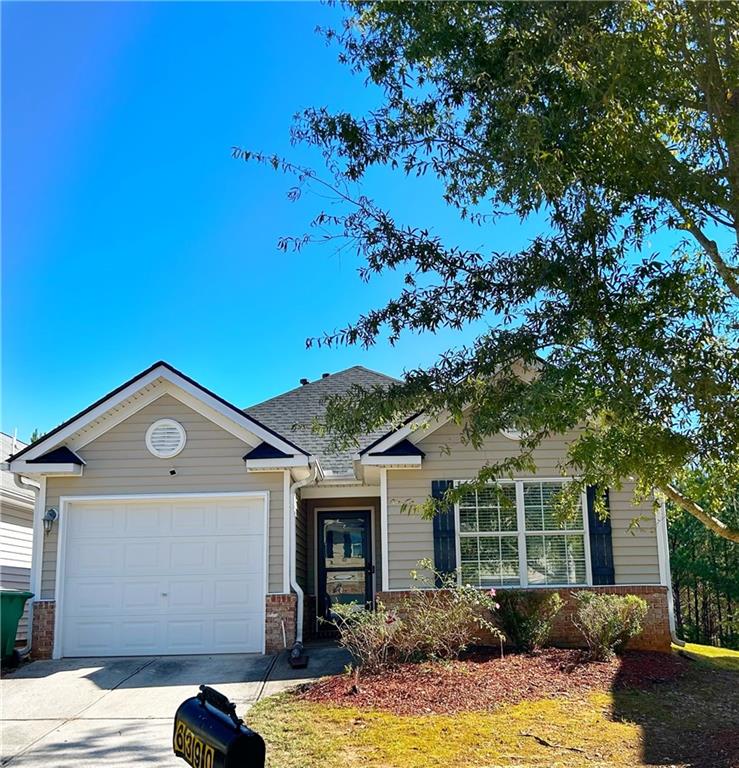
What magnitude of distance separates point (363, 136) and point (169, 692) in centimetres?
672

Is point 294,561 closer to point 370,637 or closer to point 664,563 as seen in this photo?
point 370,637

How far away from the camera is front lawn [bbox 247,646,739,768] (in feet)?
20.6

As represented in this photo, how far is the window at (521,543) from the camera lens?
11648 millimetres

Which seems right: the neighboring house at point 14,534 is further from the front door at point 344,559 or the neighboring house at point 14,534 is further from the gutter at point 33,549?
the front door at point 344,559

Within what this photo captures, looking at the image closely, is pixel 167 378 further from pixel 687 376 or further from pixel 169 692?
pixel 687 376

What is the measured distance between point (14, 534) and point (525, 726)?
11427 millimetres

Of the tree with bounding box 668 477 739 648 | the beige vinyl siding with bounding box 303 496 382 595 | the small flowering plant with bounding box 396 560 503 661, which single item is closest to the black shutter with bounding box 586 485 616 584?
the small flowering plant with bounding box 396 560 503 661

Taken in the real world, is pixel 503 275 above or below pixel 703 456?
A: above

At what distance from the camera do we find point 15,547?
1482 cm

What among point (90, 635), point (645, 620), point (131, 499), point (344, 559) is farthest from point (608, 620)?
point (90, 635)

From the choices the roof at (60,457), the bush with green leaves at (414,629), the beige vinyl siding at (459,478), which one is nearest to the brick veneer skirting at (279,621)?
the bush with green leaves at (414,629)

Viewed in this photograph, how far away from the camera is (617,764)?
6.16m

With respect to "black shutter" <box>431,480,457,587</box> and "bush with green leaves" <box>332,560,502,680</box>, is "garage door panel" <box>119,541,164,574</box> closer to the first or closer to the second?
"bush with green leaves" <box>332,560,502,680</box>

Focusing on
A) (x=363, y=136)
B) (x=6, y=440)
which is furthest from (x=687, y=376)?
(x=6, y=440)
